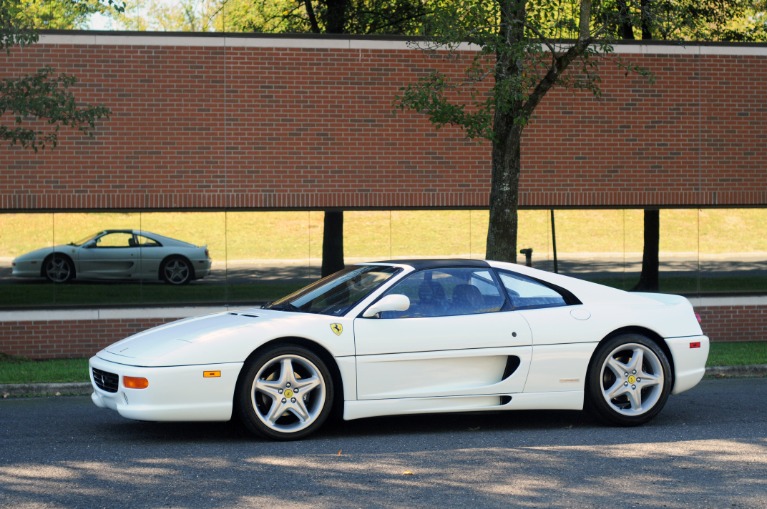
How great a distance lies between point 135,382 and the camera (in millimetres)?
7531

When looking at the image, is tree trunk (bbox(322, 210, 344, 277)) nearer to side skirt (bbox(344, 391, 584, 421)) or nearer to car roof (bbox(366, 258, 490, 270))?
car roof (bbox(366, 258, 490, 270))

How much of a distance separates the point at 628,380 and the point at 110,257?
9.01 m

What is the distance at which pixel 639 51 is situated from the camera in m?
16.5

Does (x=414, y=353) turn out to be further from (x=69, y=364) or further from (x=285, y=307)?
(x=69, y=364)

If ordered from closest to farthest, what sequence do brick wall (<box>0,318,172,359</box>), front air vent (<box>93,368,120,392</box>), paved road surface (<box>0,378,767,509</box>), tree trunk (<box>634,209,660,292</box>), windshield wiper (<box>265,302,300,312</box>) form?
paved road surface (<box>0,378,767,509</box>), front air vent (<box>93,368,120,392</box>), windshield wiper (<box>265,302,300,312</box>), brick wall (<box>0,318,172,359</box>), tree trunk (<box>634,209,660,292</box>)

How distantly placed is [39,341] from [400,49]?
6558mm

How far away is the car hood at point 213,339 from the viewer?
25.0 ft

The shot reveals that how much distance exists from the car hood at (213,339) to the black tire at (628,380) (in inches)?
84.1

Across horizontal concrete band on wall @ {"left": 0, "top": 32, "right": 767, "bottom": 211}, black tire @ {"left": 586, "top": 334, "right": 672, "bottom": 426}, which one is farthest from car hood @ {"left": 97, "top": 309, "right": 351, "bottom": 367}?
horizontal concrete band on wall @ {"left": 0, "top": 32, "right": 767, "bottom": 211}

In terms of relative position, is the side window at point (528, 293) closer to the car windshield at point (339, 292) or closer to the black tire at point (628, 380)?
the black tire at point (628, 380)

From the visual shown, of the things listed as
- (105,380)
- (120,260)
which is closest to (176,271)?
(120,260)

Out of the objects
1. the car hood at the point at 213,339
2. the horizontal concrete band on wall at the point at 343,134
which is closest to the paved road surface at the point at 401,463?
the car hood at the point at 213,339

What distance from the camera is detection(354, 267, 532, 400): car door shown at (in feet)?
26.1

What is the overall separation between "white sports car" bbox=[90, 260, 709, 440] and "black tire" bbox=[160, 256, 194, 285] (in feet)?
22.9
